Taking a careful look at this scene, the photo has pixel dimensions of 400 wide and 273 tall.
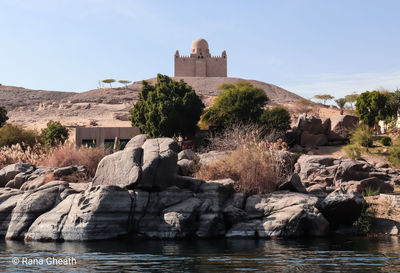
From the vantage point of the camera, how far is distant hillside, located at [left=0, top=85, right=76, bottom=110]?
289 ft

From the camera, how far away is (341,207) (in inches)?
597

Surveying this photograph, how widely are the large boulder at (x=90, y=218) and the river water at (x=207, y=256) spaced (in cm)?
48

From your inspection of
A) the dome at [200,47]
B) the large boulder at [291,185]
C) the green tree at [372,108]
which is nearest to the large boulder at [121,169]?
the large boulder at [291,185]

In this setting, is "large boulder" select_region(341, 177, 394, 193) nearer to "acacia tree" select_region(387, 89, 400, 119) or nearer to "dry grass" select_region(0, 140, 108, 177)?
"dry grass" select_region(0, 140, 108, 177)

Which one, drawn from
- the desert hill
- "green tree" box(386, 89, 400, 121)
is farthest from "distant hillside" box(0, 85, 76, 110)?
"green tree" box(386, 89, 400, 121)

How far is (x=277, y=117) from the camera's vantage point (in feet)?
114

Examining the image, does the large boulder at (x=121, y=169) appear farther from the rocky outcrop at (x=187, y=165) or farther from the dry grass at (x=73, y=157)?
the dry grass at (x=73, y=157)

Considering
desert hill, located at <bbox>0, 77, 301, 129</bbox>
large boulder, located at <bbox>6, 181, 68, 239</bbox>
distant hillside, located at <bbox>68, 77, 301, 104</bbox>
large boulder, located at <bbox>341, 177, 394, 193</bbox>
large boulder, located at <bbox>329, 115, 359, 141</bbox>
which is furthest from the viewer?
distant hillside, located at <bbox>68, 77, 301, 104</bbox>

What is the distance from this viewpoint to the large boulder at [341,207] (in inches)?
595

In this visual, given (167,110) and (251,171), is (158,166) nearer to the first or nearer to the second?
(251,171)

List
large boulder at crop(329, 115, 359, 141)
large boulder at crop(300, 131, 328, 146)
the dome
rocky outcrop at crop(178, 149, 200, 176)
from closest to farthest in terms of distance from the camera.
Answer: rocky outcrop at crop(178, 149, 200, 176)
large boulder at crop(300, 131, 328, 146)
large boulder at crop(329, 115, 359, 141)
the dome

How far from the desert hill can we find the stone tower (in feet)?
8.99

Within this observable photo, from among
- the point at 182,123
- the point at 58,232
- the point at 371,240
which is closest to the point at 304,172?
the point at 371,240

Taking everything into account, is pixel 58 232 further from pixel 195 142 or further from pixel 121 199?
pixel 195 142
